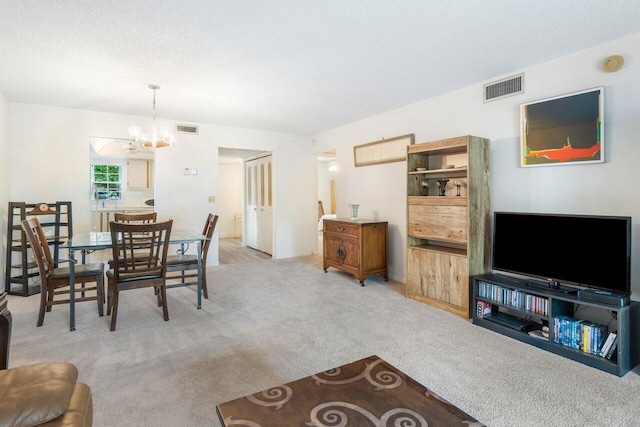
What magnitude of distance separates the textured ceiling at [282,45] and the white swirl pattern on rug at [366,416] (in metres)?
2.31

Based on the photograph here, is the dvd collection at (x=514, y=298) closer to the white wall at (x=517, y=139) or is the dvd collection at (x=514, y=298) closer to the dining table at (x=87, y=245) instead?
the white wall at (x=517, y=139)

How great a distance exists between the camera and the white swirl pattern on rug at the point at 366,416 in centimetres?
127

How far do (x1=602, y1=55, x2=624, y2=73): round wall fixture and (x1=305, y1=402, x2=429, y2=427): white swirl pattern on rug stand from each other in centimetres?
306

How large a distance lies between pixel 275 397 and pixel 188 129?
5071 mm

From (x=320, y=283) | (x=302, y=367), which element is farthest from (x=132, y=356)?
(x=320, y=283)

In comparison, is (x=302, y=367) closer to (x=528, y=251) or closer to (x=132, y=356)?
(x=132, y=356)

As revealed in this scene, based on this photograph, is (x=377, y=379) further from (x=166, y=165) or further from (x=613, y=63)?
(x=166, y=165)

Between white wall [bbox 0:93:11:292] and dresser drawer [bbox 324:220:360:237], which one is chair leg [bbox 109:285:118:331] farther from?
dresser drawer [bbox 324:220:360:237]

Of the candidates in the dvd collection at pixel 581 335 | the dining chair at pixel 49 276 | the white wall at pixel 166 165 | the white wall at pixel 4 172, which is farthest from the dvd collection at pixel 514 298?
the white wall at pixel 4 172

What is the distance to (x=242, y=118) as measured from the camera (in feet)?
17.3

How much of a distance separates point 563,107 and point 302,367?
10.1 feet

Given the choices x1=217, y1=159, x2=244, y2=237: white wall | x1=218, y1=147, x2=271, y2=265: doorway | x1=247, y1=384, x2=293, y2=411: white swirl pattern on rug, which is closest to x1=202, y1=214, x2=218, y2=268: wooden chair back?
x1=247, y1=384, x2=293, y2=411: white swirl pattern on rug

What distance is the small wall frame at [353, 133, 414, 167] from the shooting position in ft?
14.9

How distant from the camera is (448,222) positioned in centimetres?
346
